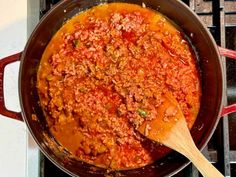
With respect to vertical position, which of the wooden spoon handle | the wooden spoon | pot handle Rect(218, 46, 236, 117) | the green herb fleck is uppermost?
pot handle Rect(218, 46, 236, 117)

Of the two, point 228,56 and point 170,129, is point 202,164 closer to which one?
point 170,129

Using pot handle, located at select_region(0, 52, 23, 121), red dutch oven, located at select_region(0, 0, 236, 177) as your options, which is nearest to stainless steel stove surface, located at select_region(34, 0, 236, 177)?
red dutch oven, located at select_region(0, 0, 236, 177)

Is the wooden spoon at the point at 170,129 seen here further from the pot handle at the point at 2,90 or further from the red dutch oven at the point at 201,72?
the pot handle at the point at 2,90

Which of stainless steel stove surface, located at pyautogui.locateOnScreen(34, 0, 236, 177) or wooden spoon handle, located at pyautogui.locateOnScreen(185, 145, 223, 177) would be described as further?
stainless steel stove surface, located at pyautogui.locateOnScreen(34, 0, 236, 177)

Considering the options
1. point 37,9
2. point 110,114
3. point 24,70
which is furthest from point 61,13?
point 110,114

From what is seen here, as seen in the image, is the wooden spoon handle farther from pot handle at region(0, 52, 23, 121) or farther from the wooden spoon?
pot handle at region(0, 52, 23, 121)

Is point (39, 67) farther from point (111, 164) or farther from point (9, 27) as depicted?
point (111, 164)
